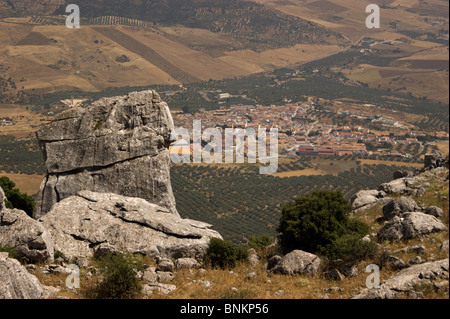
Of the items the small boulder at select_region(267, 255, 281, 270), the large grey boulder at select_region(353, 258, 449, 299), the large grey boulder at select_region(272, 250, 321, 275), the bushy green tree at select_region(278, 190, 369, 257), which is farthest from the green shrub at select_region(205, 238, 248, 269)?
the large grey boulder at select_region(353, 258, 449, 299)

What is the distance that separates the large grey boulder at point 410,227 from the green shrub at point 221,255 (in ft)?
20.1

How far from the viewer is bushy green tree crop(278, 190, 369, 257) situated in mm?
20453

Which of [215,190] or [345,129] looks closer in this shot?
[215,190]

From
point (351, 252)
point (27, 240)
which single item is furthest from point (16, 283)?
point (351, 252)

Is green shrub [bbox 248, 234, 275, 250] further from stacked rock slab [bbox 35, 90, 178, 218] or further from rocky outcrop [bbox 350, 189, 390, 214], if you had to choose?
rocky outcrop [bbox 350, 189, 390, 214]

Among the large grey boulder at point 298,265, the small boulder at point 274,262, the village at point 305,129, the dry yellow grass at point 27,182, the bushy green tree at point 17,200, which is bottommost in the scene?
the village at point 305,129

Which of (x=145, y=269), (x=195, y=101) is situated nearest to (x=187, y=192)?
(x=145, y=269)

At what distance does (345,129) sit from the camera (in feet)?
429

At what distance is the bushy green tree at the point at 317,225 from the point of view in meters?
20.5

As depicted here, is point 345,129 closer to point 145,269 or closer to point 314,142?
point 314,142

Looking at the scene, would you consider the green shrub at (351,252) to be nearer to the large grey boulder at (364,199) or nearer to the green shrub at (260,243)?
the green shrub at (260,243)

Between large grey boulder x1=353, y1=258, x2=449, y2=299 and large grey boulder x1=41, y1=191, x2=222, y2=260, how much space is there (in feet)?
26.5

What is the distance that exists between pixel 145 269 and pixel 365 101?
15812 cm

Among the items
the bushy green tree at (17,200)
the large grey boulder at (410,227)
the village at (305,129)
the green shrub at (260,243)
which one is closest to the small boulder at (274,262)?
the green shrub at (260,243)
